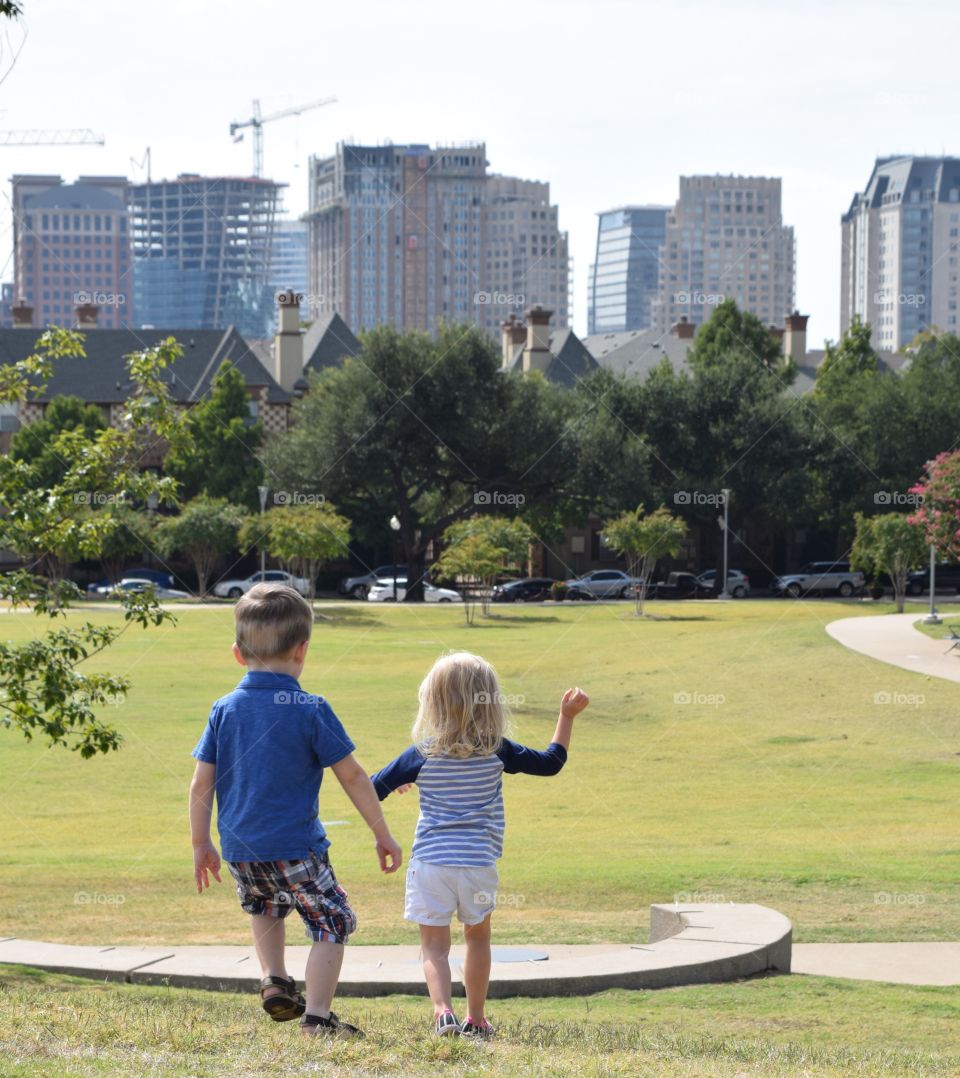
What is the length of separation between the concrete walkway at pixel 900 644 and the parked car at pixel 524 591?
23577 mm

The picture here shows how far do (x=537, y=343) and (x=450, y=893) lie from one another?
7348 cm

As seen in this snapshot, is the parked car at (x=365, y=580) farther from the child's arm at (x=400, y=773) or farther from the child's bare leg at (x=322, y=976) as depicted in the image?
the child's bare leg at (x=322, y=976)

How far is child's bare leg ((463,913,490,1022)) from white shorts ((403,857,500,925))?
Result: 0.08 metres

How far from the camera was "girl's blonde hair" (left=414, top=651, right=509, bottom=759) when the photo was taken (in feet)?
19.6

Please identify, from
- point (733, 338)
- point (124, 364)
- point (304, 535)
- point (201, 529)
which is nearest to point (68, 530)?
point (304, 535)

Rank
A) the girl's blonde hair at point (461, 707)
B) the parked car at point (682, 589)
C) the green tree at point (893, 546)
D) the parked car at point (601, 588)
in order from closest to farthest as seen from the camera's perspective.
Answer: the girl's blonde hair at point (461, 707), the green tree at point (893, 546), the parked car at point (601, 588), the parked car at point (682, 589)

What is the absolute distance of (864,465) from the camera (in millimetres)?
65875

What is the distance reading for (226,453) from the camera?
6644 cm

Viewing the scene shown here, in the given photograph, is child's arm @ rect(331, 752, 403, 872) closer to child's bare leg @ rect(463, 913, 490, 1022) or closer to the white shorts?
the white shorts

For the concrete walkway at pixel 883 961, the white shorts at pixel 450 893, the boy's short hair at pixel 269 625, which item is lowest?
the concrete walkway at pixel 883 961

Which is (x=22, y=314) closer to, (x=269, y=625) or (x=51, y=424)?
(x=51, y=424)

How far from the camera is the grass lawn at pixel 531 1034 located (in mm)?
5242

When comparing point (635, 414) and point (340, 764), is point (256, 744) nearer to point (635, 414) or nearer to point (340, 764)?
point (340, 764)

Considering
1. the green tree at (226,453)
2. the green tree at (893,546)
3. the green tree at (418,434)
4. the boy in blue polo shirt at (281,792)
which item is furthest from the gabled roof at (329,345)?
the boy in blue polo shirt at (281,792)
